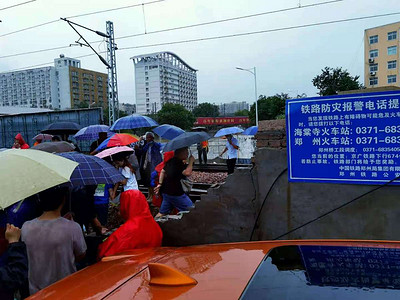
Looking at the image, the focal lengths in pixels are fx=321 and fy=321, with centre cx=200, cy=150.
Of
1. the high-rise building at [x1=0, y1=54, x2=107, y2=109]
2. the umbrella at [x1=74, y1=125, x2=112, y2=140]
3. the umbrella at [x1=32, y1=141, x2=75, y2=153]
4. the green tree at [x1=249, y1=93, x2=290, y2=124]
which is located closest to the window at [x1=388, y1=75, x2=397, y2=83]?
the green tree at [x1=249, y1=93, x2=290, y2=124]

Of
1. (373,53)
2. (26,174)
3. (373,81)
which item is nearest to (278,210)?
(26,174)

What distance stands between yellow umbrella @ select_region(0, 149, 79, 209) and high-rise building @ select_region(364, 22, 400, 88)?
61488 mm

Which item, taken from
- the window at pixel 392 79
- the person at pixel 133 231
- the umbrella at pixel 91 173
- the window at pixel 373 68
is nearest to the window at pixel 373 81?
the window at pixel 373 68

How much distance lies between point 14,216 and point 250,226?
2855mm

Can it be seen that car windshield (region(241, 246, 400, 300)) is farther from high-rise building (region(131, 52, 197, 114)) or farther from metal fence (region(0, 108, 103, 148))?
high-rise building (region(131, 52, 197, 114))

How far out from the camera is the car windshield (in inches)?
55.4

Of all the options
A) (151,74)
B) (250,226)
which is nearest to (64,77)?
(151,74)

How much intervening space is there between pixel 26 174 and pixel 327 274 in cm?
199

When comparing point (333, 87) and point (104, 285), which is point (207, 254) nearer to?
point (104, 285)

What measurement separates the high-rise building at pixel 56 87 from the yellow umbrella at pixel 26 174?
82.6m

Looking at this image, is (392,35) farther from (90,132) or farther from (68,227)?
(68,227)

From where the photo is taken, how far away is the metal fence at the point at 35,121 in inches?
601

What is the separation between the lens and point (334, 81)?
1356 inches

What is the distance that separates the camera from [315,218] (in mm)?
4027
